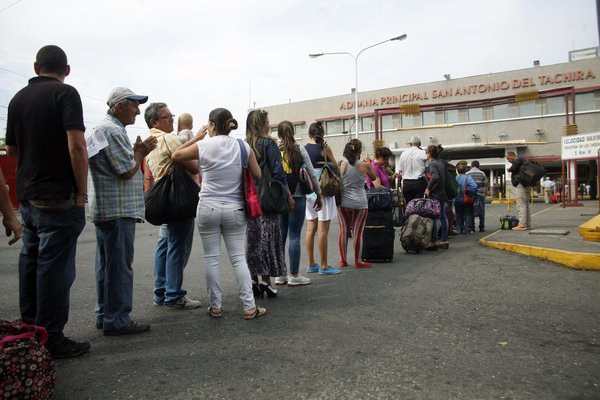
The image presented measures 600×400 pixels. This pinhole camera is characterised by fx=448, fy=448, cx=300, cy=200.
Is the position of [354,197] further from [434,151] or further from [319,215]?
[434,151]

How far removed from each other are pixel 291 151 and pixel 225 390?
3.20 metres

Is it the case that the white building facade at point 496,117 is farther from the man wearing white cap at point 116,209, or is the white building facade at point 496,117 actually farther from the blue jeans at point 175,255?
the man wearing white cap at point 116,209

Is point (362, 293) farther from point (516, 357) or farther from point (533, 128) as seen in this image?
point (533, 128)

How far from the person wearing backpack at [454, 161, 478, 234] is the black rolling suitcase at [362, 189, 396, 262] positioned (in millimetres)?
4133

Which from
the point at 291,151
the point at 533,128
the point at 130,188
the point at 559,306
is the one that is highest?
the point at 533,128

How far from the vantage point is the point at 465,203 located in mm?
10477

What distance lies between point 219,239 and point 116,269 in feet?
2.80

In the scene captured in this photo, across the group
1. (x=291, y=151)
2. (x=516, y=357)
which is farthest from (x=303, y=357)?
(x=291, y=151)

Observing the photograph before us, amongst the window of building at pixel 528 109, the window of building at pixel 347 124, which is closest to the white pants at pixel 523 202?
the window of building at pixel 528 109

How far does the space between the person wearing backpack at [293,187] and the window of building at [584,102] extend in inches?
1439

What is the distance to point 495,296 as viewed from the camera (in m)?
4.42

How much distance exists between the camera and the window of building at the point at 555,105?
3475 cm

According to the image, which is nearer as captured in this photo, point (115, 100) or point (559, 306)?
point (115, 100)

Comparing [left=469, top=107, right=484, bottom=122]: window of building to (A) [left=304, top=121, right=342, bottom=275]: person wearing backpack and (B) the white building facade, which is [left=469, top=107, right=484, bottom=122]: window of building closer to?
(B) the white building facade
